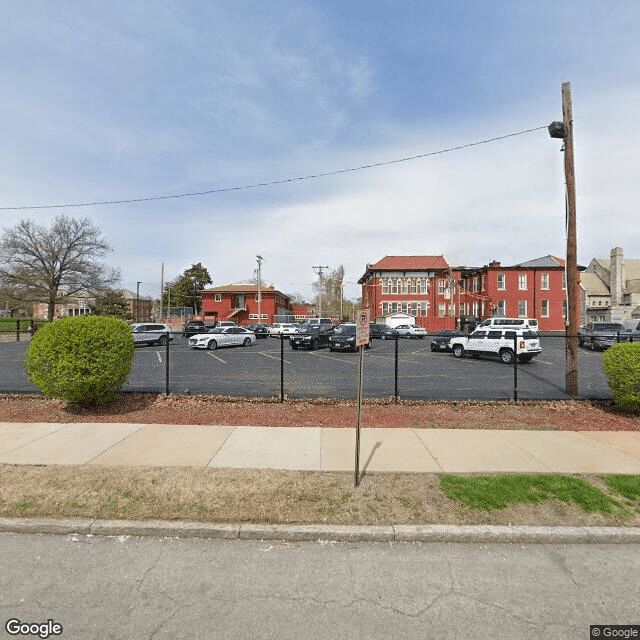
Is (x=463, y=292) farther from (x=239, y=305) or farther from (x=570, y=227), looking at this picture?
(x=570, y=227)

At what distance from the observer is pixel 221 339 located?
2480 cm

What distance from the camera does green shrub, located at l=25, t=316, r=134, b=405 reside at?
739cm

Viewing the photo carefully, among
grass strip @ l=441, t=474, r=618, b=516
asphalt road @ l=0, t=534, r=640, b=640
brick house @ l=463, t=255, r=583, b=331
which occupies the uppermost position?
brick house @ l=463, t=255, r=583, b=331

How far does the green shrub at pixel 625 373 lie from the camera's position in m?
7.57

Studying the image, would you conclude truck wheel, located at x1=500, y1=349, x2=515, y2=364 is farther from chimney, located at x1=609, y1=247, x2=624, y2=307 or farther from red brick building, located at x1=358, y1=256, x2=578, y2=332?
chimney, located at x1=609, y1=247, x2=624, y2=307

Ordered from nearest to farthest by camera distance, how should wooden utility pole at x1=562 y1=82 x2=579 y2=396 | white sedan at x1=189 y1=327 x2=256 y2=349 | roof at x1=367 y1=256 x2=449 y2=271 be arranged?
wooden utility pole at x1=562 y1=82 x2=579 y2=396, white sedan at x1=189 y1=327 x2=256 y2=349, roof at x1=367 y1=256 x2=449 y2=271

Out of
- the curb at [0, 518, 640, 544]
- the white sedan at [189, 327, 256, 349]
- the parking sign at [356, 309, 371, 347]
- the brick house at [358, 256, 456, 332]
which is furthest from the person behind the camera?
the brick house at [358, 256, 456, 332]

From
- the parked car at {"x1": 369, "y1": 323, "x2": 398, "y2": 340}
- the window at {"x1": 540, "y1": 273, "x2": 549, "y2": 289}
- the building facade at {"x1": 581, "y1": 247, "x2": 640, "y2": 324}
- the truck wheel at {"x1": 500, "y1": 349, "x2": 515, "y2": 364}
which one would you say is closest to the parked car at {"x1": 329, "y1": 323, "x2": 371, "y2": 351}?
the truck wheel at {"x1": 500, "y1": 349, "x2": 515, "y2": 364}

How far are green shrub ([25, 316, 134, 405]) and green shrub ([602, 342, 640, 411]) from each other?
395 inches

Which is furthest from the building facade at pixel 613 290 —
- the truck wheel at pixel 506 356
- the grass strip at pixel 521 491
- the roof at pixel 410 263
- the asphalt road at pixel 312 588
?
the asphalt road at pixel 312 588

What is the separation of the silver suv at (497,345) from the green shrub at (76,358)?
15.2m

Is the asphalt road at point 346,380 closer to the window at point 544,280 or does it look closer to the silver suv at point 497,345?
the silver suv at point 497,345

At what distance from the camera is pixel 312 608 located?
2869mm

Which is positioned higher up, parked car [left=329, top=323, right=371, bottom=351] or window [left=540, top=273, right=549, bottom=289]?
window [left=540, top=273, right=549, bottom=289]
